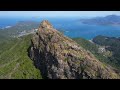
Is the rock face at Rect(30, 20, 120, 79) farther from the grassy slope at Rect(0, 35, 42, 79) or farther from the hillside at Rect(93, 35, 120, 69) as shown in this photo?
the hillside at Rect(93, 35, 120, 69)

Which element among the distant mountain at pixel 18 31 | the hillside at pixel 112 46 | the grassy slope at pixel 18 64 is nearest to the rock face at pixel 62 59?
the grassy slope at pixel 18 64

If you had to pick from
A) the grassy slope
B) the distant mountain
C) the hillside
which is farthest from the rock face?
the distant mountain

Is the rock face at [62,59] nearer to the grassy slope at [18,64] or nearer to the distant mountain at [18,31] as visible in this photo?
the grassy slope at [18,64]

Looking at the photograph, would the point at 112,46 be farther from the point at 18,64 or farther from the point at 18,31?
the point at 18,64
